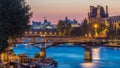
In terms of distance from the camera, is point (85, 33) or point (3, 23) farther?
point (85, 33)

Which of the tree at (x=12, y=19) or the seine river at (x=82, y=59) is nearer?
the tree at (x=12, y=19)

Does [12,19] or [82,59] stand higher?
[12,19]

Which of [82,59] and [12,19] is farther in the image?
[82,59]

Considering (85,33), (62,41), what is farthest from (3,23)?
(85,33)

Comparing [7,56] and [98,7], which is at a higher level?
[98,7]

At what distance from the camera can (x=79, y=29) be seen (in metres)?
141

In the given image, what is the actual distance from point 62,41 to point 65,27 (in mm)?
63641

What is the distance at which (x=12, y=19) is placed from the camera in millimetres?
34969

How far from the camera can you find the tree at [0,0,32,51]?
1274 inches

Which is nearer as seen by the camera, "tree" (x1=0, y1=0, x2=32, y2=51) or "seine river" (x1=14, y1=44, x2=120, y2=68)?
"tree" (x1=0, y1=0, x2=32, y2=51)

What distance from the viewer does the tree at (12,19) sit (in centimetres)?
3236

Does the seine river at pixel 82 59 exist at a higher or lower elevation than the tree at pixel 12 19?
lower

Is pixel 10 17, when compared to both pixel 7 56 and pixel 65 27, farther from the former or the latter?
pixel 65 27

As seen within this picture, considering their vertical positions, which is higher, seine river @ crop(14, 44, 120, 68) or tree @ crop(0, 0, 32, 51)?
tree @ crop(0, 0, 32, 51)
